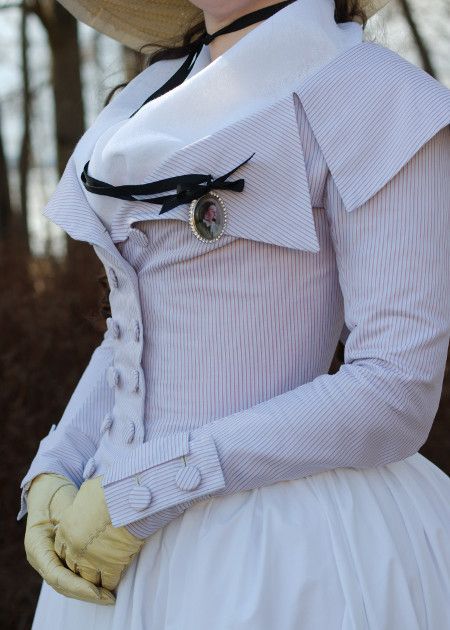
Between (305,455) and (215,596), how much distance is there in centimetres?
21

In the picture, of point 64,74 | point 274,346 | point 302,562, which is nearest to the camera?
point 302,562

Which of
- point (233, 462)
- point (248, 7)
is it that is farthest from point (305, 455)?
point (248, 7)

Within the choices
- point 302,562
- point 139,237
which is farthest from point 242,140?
point 302,562

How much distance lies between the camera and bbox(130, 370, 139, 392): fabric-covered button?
146 cm

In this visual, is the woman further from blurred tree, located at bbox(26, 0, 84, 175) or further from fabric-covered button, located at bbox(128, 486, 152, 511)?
blurred tree, located at bbox(26, 0, 84, 175)

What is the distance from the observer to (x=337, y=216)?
1.31 meters

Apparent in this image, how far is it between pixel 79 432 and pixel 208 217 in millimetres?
517

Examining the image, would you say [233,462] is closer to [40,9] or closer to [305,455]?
[305,455]

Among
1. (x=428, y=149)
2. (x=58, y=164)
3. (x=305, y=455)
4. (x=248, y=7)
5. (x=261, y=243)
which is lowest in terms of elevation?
(x=58, y=164)

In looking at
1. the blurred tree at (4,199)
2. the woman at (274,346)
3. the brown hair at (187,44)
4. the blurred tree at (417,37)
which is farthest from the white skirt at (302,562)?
the blurred tree at (417,37)

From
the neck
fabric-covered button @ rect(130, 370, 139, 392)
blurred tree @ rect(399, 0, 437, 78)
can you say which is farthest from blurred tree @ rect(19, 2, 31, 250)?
fabric-covered button @ rect(130, 370, 139, 392)

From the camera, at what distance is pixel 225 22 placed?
5.15ft

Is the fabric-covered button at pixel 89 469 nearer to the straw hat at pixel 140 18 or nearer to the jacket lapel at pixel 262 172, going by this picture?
the jacket lapel at pixel 262 172

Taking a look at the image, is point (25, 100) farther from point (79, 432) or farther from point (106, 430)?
point (106, 430)
